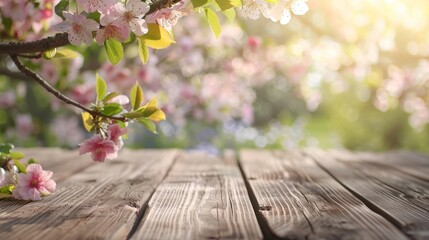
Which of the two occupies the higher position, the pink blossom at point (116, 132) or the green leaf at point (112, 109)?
the green leaf at point (112, 109)

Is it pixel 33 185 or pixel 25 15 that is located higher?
pixel 25 15

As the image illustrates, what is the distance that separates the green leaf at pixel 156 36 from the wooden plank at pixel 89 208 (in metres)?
0.38

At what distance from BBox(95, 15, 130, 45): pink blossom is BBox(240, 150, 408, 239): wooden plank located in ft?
1.62

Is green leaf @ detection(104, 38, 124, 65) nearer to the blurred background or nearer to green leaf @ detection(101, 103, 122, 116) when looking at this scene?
green leaf @ detection(101, 103, 122, 116)

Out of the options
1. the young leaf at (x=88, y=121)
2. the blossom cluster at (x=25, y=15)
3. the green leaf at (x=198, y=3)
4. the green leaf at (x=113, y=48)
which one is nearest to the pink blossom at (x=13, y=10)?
the blossom cluster at (x=25, y=15)

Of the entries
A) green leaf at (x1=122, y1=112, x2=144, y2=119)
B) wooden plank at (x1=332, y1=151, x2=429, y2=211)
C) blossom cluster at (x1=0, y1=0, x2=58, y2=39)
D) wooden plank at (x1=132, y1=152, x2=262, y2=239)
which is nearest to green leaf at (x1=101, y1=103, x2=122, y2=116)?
green leaf at (x1=122, y1=112, x2=144, y2=119)

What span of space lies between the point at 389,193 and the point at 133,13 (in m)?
0.87

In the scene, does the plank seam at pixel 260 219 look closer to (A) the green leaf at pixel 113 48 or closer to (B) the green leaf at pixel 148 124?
(B) the green leaf at pixel 148 124

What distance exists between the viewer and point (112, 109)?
1.53 m

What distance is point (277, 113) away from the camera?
1304 centimetres

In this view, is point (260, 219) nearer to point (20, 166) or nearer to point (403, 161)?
point (20, 166)

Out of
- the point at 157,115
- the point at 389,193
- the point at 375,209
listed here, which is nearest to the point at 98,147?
the point at 157,115

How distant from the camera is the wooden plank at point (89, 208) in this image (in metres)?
1.21

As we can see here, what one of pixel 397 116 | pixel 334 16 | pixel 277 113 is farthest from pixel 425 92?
pixel 277 113
